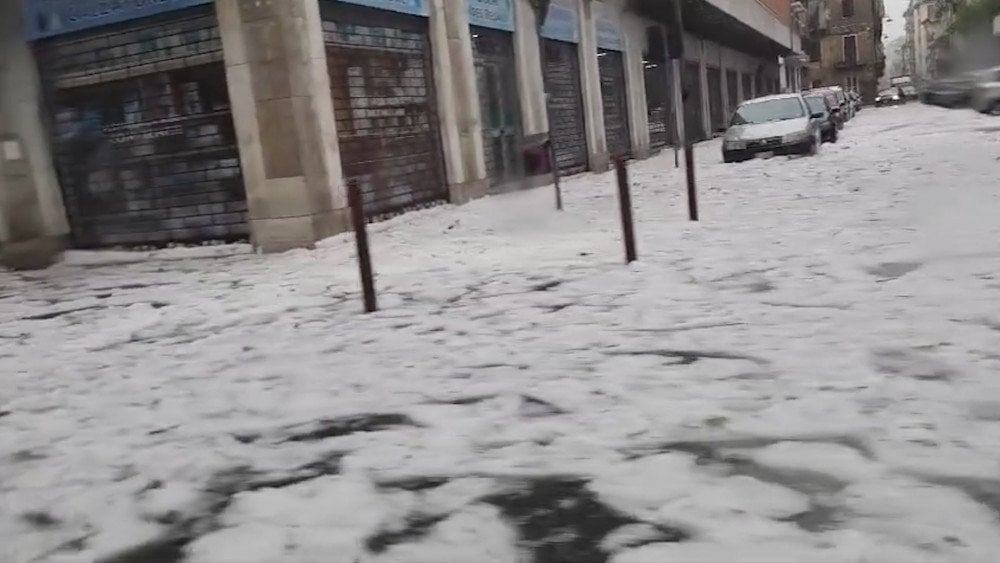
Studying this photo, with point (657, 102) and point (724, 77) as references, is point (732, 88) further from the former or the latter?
point (657, 102)

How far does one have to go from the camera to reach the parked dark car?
3297 centimetres

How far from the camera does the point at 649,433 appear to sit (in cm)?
339

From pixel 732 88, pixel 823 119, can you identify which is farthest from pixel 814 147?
pixel 732 88

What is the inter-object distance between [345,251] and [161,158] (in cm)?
313

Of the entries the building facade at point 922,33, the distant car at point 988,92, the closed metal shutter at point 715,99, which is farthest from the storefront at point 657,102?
the building facade at point 922,33

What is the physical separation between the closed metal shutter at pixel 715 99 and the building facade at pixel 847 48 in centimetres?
4715

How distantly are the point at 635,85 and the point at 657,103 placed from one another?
10.6 ft

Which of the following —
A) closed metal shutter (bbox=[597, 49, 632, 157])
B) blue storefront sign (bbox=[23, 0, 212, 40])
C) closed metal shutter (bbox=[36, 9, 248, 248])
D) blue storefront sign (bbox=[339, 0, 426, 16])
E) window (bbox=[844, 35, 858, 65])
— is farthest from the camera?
window (bbox=[844, 35, 858, 65])

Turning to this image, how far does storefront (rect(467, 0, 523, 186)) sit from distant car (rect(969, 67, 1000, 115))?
18241mm

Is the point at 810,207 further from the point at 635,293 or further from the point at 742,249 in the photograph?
the point at 635,293

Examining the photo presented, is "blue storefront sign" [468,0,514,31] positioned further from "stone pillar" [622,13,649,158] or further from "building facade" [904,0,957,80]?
"building facade" [904,0,957,80]

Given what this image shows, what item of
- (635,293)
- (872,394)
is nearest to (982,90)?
(635,293)

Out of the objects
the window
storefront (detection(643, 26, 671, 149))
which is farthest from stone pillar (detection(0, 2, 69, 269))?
the window

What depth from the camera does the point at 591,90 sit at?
66.2ft
